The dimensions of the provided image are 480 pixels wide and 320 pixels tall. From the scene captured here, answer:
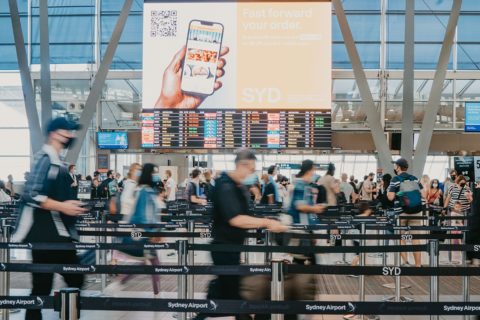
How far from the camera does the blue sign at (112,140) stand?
805 inches

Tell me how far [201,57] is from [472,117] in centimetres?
1062

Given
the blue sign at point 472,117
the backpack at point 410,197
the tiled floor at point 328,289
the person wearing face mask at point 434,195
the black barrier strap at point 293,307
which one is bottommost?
the tiled floor at point 328,289

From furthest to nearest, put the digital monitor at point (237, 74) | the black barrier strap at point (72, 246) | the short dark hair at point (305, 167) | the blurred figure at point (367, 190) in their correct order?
the blurred figure at point (367, 190)
the digital monitor at point (237, 74)
the short dark hair at point (305, 167)
the black barrier strap at point (72, 246)

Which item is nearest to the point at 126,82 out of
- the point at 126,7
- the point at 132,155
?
the point at 132,155

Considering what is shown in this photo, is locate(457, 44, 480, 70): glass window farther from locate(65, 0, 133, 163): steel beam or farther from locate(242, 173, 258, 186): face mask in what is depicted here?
locate(242, 173, 258, 186): face mask

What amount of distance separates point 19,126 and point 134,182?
59.8 feet

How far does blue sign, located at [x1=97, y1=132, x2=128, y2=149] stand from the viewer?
67.1ft

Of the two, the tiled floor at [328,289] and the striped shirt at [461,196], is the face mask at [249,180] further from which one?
the striped shirt at [461,196]

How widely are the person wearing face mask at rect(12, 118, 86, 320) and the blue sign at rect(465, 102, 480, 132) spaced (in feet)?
59.9

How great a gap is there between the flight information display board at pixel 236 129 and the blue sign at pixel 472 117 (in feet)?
26.5

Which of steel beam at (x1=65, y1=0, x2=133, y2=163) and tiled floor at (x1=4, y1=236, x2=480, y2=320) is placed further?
steel beam at (x1=65, y1=0, x2=133, y2=163)

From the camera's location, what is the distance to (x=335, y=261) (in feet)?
38.2

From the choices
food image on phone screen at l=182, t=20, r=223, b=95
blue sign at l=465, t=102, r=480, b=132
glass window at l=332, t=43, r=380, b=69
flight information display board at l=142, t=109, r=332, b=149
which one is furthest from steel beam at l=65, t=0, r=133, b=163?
blue sign at l=465, t=102, r=480, b=132

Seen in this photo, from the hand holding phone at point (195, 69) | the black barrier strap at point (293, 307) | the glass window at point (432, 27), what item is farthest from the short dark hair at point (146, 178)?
the glass window at point (432, 27)
